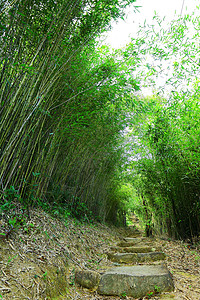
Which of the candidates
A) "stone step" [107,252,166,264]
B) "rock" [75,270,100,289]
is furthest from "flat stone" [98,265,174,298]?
"stone step" [107,252,166,264]

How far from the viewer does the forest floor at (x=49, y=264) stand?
1.21 metres

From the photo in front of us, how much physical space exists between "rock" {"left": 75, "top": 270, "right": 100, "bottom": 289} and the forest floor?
4cm

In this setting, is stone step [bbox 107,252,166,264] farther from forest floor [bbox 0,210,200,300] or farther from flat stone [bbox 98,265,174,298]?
flat stone [bbox 98,265,174,298]

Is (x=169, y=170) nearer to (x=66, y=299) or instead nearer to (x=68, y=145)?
(x=68, y=145)

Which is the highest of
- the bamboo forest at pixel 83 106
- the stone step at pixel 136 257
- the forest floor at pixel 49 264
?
the bamboo forest at pixel 83 106

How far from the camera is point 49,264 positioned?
1.53 metres

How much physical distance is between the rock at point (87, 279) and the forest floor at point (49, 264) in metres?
0.04

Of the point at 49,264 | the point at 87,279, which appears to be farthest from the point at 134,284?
the point at 49,264

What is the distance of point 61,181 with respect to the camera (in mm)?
2912

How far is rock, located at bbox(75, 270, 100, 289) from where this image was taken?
1766 millimetres

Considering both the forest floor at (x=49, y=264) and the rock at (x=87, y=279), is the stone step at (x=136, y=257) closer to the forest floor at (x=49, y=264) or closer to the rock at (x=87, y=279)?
the forest floor at (x=49, y=264)

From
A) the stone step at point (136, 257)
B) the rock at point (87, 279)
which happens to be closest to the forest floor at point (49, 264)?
the rock at point (87, 279)

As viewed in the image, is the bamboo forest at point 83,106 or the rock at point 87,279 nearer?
the bamboo forest at point 83,106

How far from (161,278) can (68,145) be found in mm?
1864
